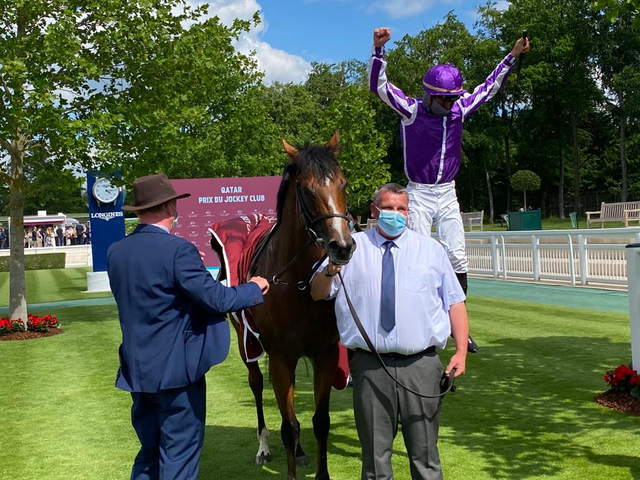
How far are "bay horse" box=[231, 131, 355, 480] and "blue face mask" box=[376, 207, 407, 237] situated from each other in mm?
578

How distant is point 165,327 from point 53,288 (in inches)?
933

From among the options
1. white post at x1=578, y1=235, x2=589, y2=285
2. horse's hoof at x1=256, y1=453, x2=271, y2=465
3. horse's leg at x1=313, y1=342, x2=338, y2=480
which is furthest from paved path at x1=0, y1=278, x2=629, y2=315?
horse's leg at x1=313, y1=342, x2=338, y2=480

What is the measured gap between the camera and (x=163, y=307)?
3248mm

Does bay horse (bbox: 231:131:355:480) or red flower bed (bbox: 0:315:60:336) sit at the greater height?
bay horse (bbox: 231:131:355:480)

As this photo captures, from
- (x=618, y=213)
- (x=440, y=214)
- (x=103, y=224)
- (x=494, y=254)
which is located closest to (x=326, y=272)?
(x=440, y=214)

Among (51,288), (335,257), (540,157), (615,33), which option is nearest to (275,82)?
(540,157)

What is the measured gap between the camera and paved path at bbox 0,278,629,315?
41.7ft

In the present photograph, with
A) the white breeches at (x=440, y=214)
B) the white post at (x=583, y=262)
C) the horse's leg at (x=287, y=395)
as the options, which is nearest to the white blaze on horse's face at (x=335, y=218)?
the horse's leg at (x=287, y=395)

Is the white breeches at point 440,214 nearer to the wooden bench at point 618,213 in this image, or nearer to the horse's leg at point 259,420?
the horse's leg at point 259,420

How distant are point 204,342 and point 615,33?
46.6 metres

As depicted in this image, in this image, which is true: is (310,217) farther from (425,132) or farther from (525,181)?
(525,181)

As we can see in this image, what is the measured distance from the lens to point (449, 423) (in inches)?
226

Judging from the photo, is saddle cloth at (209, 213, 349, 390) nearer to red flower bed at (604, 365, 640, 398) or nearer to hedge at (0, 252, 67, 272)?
red flower bed at (604, 365, 640, 398)

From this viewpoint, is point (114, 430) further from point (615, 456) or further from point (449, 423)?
point (615, 456)
